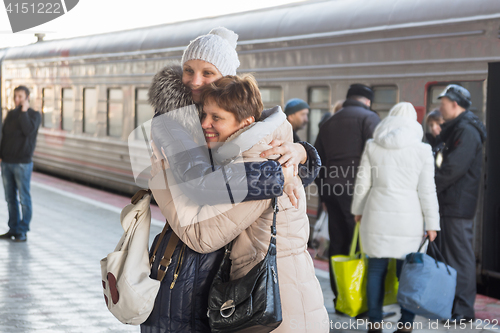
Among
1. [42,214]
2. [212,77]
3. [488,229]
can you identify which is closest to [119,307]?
[212,77]

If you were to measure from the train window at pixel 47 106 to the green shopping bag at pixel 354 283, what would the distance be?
11.2m

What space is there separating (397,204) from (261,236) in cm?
240

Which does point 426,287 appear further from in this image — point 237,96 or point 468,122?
point 237,96

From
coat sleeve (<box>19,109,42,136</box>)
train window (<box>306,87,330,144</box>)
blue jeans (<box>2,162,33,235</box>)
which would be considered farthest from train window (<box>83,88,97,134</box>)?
train window (<box>306,87,330,144</box>)

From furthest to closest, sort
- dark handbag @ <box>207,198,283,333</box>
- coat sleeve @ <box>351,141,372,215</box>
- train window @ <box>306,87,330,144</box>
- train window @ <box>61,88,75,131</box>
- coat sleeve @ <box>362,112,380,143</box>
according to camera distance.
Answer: train window @ <box>61,88,75,131</box>, train window @ <box>306,87,330,144</box>, coat sleeve @ <box>362,112,380,143</box>, coat sleeve @ <box>351,141,372,215</box>, dark handbag @ <box>207,198,283,333</box>

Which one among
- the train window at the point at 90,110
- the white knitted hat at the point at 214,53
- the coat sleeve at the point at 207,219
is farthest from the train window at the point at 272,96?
the train window at the point at 90,110

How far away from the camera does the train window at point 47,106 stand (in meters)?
13.9

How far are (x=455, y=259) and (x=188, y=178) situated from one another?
3.41 metres

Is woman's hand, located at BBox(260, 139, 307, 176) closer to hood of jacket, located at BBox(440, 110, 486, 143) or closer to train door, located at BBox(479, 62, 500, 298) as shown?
hood of jacket, located at BBox(440, 110, 486, 143)

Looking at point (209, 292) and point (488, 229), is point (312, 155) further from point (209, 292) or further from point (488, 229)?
point (488, 229)

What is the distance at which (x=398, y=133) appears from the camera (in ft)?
13.6

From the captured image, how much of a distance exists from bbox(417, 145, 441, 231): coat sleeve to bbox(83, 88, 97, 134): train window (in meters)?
8.86

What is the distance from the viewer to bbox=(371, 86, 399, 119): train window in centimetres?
576

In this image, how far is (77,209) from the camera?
927 centimetres
